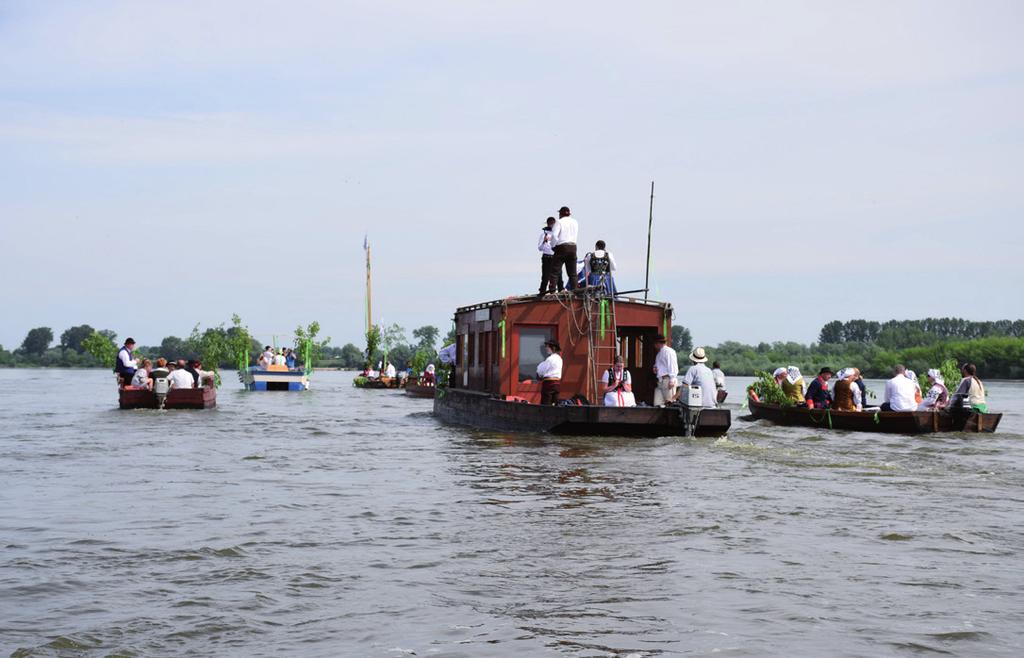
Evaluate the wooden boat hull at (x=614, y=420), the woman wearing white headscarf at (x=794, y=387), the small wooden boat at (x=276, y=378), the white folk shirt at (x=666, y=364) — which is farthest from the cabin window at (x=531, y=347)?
the small wooden boat at (x=276, y=378)

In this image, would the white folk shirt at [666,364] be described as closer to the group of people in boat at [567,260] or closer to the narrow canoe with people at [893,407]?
the group of people in boat at [567,260]

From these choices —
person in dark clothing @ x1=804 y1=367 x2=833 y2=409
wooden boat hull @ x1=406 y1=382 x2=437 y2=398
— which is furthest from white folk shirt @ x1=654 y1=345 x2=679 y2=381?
wooden boat hull @ x1=406 y1=382 x2=437 y2=398

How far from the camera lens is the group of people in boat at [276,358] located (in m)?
49.0

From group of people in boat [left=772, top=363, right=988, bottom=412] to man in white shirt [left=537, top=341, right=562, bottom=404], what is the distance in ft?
23.0

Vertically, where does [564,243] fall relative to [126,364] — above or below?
above

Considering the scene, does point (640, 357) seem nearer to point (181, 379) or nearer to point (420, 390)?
point (181, 379)

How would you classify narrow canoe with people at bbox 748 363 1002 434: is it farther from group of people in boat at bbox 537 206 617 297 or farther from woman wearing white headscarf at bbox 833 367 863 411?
group of people in boat at bbox 537 206 617 297

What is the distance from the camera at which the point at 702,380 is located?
18062 millimetres

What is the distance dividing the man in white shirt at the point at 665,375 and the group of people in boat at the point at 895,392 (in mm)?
5536

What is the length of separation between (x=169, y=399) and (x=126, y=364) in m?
1.63

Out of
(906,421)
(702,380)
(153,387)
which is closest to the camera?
(702,380)

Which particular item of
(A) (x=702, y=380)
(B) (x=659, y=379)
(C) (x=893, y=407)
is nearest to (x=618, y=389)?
(B) (x=659, y=379)

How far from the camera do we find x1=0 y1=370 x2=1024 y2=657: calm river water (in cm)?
608

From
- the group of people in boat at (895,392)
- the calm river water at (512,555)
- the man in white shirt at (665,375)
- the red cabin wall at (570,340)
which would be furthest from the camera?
the group of people in boat at (895,392)
